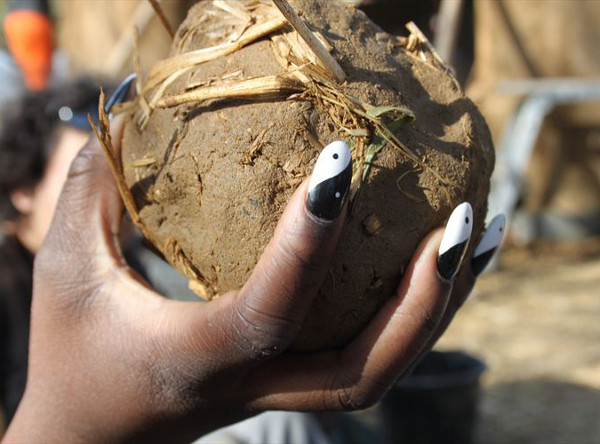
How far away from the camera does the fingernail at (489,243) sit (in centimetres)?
153

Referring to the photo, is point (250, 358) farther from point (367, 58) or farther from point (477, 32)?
point (477, 32)

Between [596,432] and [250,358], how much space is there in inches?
94.8

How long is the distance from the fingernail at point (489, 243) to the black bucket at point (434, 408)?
1517 mm

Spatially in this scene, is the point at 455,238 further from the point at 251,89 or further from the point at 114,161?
the point at 114,161

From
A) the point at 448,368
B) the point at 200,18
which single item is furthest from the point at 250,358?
the point at 448,368

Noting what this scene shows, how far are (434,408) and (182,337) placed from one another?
1.92 m

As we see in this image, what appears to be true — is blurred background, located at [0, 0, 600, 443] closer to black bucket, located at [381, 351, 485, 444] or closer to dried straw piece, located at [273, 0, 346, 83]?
black bucket, located at [381, 351, 485, 444]

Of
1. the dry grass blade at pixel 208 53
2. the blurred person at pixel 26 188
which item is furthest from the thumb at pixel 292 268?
the blurred person at pixel 26 188

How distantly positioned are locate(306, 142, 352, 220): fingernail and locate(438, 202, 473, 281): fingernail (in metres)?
0.22

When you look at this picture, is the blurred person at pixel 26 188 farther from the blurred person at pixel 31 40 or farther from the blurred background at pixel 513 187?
the blurred person at pixel 31 40

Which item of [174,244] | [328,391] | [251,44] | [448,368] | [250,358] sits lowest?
[448,368]

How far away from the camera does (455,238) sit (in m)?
1.30

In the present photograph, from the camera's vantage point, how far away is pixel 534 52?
5.75 meters

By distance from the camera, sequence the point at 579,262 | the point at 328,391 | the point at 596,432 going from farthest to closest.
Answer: the point at 579,262
the point at 596,432
the point at 328,391
